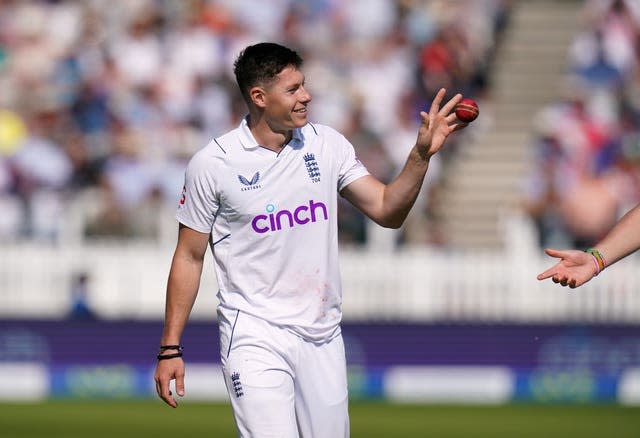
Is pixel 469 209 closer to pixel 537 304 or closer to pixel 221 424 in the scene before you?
pixel 537 304

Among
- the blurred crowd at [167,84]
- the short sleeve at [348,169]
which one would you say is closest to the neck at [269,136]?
the short sleeve at [348,169]

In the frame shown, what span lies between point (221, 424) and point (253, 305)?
7.04 meters

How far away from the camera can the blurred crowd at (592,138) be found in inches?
625

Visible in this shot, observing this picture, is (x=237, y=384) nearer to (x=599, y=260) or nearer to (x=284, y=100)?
(x=284, y=100)

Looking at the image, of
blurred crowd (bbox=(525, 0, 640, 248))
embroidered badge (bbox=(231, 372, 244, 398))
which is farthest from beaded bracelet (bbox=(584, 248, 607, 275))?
blurred crowd (bbox=(525, 0, 640, 248))

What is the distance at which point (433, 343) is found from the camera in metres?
15.5

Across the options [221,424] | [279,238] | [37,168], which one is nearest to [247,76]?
[279,238]

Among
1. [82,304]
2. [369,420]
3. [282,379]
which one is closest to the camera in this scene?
[282,379]

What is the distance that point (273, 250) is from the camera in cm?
623

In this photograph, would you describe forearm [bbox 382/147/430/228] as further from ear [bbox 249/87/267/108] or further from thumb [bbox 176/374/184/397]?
thumb [bbox 176/374/184/397]

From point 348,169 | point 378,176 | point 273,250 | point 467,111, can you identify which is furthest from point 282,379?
point 378,176

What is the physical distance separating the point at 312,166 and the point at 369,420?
733 centimetres

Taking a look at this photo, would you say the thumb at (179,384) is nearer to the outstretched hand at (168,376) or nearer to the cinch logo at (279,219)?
the outstretched hand at (168,376)

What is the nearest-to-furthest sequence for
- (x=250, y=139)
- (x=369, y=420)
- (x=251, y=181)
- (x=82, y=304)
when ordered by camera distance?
1. (x=251, y=181)
2. (x=250, y=139)
3. (x=369, y=420)
4. (x=82, y=304)
